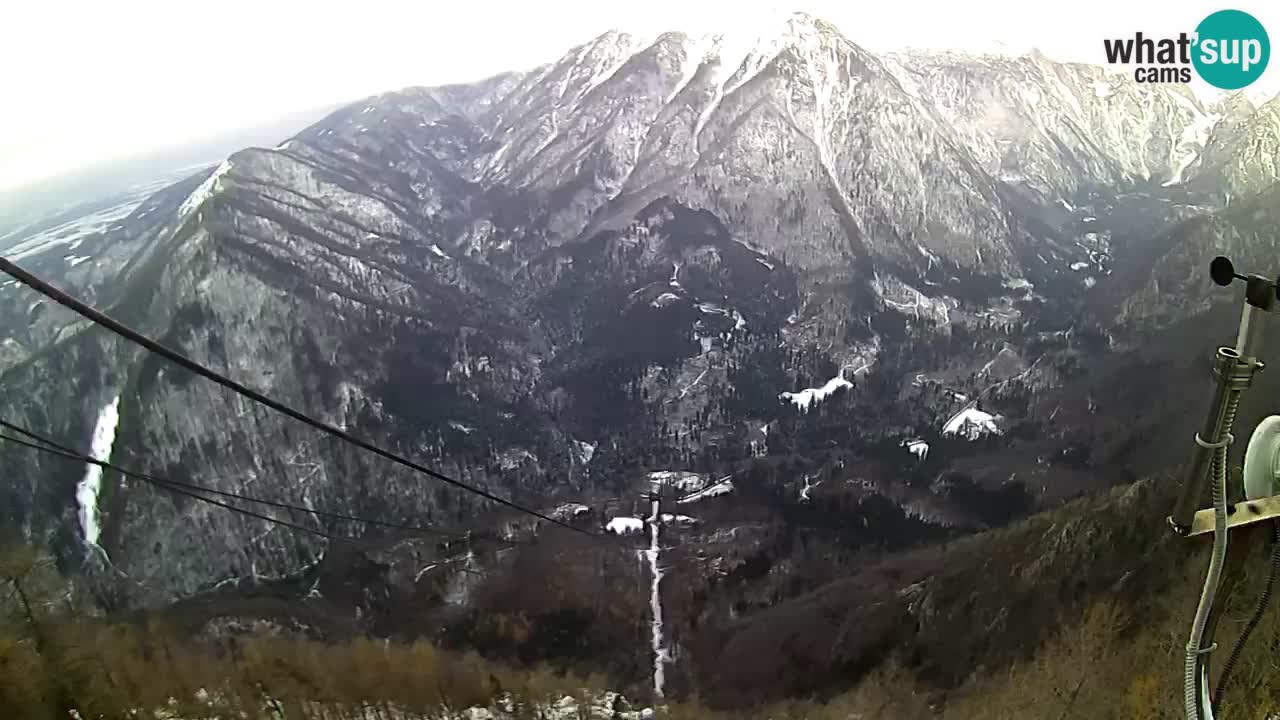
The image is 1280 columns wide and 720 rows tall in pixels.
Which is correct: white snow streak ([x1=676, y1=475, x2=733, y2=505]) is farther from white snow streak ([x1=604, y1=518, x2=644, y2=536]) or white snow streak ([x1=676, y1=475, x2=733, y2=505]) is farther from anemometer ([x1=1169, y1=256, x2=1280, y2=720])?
anemometer ([x1=1169, y1=256, x2=1280, y2=720])

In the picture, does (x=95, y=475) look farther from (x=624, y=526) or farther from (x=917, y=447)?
(x=917, y=447)

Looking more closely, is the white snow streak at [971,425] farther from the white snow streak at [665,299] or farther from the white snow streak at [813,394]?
the white snow streak at [665,299]

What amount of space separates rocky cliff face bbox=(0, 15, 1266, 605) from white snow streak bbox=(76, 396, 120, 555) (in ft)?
0.96

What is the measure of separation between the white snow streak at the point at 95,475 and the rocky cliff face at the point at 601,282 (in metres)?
0.29

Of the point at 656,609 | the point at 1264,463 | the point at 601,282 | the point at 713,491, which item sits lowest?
the point at 656,609

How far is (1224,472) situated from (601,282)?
45860mm

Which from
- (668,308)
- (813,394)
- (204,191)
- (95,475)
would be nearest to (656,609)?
(813,394)

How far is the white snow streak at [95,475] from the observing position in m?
26.1

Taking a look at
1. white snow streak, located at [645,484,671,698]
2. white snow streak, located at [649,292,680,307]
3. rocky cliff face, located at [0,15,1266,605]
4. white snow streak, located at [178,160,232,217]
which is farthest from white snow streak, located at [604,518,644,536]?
white snow streak, located at [178,160,232,217]

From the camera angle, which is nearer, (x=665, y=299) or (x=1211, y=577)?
(x=1211, y=577)

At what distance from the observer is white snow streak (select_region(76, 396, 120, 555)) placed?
26.1 meters

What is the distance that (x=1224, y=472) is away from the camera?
11.2 feet

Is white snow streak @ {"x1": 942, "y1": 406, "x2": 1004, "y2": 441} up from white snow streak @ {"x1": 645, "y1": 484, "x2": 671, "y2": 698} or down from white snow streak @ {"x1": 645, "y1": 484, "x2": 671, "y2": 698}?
up

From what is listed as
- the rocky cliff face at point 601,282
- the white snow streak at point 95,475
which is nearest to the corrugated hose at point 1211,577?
the rocky cliff face at point 601,282
